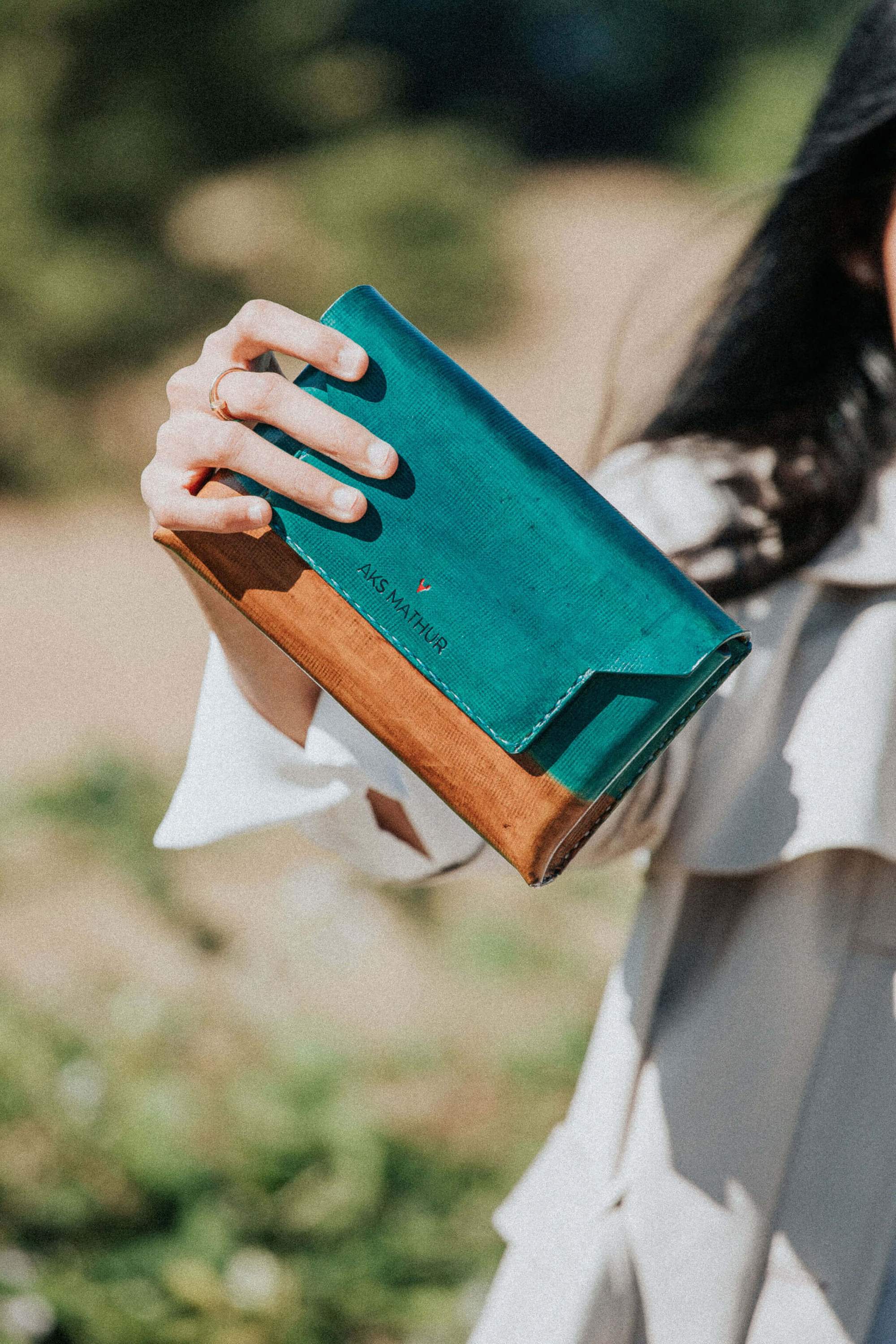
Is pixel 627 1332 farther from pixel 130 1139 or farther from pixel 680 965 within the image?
pixel 130 1139

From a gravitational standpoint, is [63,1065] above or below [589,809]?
below

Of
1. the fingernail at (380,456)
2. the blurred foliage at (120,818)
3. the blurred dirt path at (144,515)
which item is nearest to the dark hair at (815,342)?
the fingernail at (380,456)

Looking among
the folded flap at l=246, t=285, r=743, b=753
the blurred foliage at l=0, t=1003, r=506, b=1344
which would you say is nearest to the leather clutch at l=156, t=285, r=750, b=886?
the folded flap at l=246, t=285, r=743, b=753

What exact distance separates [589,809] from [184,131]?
4.58 meters

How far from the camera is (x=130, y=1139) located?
→ 2051 millimetres

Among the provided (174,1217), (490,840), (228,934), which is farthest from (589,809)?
(228,934)

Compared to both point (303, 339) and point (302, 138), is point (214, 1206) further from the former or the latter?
point (302, 138)

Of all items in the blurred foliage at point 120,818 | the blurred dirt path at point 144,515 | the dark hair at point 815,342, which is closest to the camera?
the dark hair at point 815,342

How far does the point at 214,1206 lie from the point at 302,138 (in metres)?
4.04

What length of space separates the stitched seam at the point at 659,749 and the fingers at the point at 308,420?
24cm

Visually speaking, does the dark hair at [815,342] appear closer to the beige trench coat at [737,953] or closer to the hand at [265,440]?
the beige trench coat at [737,953]

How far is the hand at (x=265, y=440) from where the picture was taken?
2.32 feet

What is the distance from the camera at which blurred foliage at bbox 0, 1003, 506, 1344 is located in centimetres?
181

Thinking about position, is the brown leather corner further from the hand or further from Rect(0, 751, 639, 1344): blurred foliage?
Rect(0, 751, 639, 1344): blurred foliage
